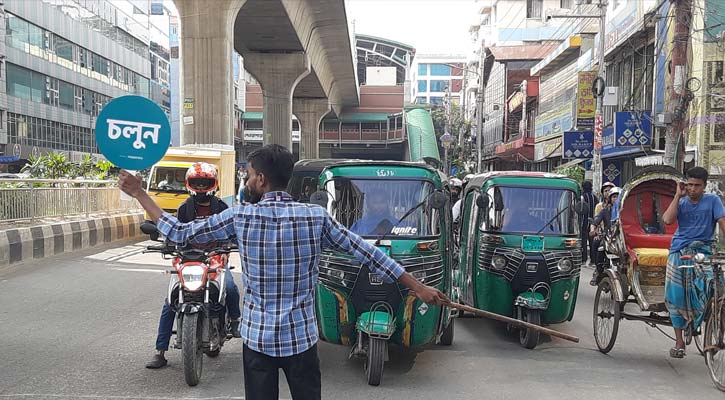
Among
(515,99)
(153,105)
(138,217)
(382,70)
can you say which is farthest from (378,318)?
(382,70)

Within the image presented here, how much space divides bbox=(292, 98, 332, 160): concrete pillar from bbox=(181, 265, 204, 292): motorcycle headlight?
53.0m

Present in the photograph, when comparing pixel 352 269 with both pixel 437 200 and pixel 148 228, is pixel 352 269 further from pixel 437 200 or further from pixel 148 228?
pixel 148 228

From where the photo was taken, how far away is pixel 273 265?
10.3 ft

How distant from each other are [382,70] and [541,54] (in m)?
46.4

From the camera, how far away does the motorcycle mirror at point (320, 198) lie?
20.8ft

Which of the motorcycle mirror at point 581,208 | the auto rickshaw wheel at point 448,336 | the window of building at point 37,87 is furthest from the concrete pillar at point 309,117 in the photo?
the auto rickshaw wheel at point 448,336

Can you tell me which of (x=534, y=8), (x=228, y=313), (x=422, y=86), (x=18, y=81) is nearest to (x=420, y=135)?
(x=534, y=8)

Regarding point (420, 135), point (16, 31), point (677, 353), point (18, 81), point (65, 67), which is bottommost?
point (677, 353)

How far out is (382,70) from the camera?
3760 inches

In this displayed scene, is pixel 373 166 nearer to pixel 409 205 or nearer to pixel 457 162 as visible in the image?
pixel 409 205

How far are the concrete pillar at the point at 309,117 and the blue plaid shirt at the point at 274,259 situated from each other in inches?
2176

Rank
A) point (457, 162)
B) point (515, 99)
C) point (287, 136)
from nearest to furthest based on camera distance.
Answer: point (287, 136) → point (515, 99) → point (457, 162)

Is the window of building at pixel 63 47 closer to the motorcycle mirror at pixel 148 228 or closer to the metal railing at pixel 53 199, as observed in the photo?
the metal railing at pixel 53 199

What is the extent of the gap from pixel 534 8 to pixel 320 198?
6125 centimetres
